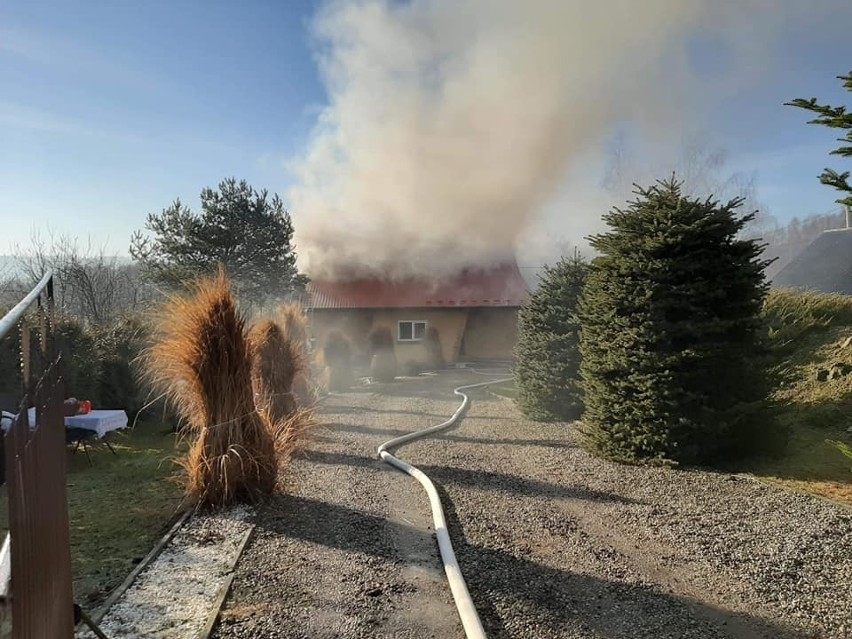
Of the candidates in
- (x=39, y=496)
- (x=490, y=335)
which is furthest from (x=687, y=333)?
(x=490, y=335)

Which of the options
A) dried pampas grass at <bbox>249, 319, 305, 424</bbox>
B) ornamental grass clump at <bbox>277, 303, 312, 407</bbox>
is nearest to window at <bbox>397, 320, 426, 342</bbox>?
ornamental grass clump at <bbox>277, 303, 312, 407</bbox>

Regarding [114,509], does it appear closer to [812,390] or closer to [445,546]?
[445,546]

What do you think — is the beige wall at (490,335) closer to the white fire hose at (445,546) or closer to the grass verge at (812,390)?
the grass verge at (812,390)

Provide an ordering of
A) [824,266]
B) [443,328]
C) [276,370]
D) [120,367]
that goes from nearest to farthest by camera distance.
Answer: [276,370], [120,367], [824,266], [443,328]

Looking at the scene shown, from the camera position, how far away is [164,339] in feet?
18.3

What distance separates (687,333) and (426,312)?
15026 mm

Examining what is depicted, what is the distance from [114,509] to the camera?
599 cm

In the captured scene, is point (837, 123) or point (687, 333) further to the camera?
point (687, 333)

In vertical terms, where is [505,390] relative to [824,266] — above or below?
below

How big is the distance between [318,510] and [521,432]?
4719 millimetres

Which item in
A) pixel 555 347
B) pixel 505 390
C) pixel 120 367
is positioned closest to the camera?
pixel 555 347

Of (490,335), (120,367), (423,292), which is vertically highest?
(423,292)

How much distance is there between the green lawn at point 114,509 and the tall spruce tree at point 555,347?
6.16 m

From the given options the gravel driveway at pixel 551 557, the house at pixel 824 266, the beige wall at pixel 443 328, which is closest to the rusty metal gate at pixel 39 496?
the gravel driveway at pixel 551 557
